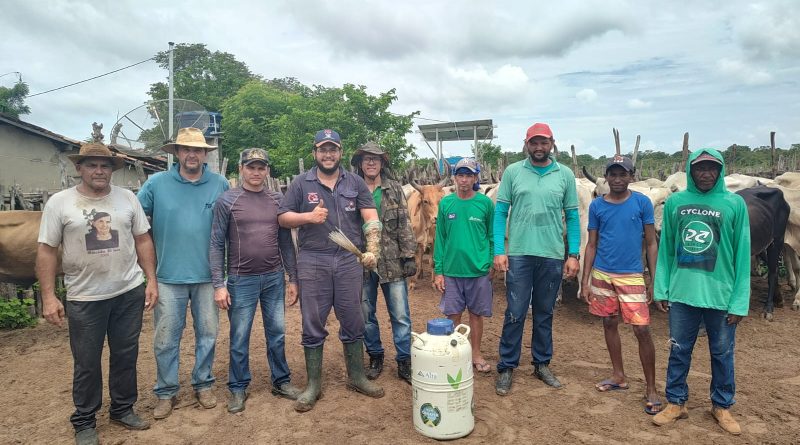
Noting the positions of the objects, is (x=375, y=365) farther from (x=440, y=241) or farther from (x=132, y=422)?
(x=132, y=422)

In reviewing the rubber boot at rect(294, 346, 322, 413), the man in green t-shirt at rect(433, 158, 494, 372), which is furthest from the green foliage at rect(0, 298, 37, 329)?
the man in green t-shirt at rect(433, 158, 494, 372)

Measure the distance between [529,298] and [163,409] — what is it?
3.08m

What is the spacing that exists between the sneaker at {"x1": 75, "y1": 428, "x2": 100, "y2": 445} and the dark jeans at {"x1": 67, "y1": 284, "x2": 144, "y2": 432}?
1.3 inches

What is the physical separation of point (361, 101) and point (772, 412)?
52.6 feet

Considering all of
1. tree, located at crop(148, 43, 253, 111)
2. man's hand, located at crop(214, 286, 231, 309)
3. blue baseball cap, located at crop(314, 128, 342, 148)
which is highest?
tree, located at crop(148, 43, 253, 111)

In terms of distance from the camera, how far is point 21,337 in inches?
233

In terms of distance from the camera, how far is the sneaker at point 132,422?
365cm

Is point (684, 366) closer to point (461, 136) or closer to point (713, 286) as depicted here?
point (713, 286)

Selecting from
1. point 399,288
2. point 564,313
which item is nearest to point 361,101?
point 564,313

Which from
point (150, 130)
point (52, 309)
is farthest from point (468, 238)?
point (150, 130)

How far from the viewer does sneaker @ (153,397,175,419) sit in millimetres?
3812

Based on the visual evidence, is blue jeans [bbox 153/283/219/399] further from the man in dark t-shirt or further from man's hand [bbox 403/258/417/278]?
man's hand [bbox 403/258/417/278]

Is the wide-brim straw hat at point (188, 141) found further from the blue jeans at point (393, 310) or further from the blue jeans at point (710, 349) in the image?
the blue jeans at point (710, 349)

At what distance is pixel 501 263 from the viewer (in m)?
4.13
